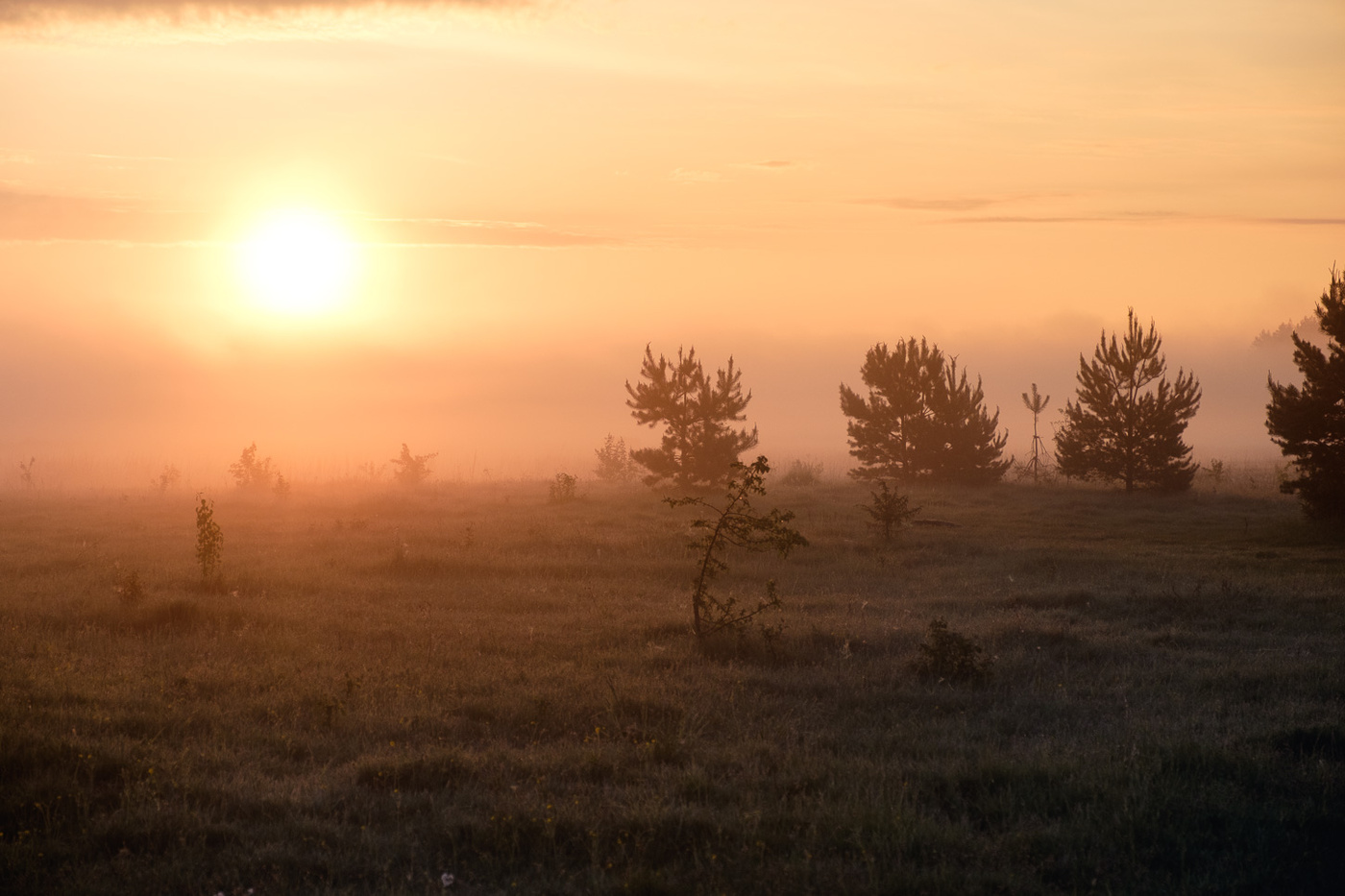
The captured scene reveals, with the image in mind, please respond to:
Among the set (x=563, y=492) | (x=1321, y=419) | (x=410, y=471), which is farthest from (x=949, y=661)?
(x=410, y=471)

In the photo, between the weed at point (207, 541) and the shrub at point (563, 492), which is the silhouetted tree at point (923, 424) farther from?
the weed at point (207, 541)

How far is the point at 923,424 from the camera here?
137 feet

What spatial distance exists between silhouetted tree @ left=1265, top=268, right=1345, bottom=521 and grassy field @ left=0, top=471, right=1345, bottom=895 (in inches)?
265

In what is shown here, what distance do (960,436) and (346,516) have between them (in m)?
25.6

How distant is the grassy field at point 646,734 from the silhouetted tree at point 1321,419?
673cm

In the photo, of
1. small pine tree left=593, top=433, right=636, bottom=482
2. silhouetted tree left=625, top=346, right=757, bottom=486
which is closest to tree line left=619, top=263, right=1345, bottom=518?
silhouetted tree left=625, top=346, right=757, bottom=486

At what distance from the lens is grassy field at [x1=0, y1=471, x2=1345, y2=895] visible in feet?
20.5

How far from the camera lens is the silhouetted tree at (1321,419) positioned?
24.0 meters

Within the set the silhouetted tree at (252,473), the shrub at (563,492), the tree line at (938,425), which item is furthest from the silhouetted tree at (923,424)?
the silhouetted tree at (252,473)

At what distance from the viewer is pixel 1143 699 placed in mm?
10242

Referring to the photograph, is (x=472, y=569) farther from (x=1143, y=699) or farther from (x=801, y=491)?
(x=801, y=491)

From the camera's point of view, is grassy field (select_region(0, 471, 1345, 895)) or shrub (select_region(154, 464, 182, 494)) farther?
shrub (select_region(154, 464, 182, 494))

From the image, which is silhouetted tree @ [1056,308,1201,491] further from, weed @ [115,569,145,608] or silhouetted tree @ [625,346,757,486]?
weed @ [115,569,145,608]

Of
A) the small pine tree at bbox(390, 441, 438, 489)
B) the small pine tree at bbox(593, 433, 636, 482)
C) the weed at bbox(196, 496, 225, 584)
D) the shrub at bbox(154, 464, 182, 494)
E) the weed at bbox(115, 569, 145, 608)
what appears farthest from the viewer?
the small pine tree at bbox(593, 433, 636, 482)
